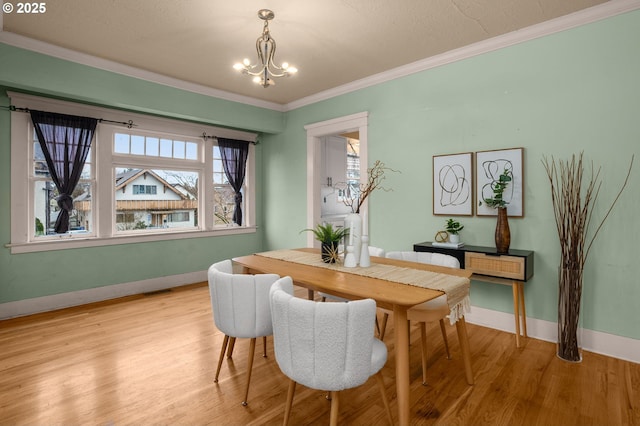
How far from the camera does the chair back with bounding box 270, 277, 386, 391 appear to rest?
143 centimetres

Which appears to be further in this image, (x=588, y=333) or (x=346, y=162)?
(x=346, y=162)

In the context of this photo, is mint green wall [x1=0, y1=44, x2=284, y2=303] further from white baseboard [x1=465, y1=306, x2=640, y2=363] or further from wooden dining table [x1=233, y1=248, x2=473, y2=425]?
white baseboard [x1=465, y1=306, x2=640, y2=363]

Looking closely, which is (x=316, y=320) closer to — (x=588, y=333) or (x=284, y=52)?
(x=588, y=333)

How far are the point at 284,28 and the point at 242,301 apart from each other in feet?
7.79

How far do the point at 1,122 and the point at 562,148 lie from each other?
5.50 metres

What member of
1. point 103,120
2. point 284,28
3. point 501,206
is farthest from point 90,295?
point 501,206

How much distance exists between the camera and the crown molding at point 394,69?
271 centimetres

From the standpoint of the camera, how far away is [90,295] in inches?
162

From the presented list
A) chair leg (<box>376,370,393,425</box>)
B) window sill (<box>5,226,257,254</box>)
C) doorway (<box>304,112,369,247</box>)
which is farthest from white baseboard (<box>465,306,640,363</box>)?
window sill (<box>5,226,257,254</box>)

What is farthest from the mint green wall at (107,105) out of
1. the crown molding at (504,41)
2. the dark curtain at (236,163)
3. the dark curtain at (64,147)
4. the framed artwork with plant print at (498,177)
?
the framed artwork with plant print at (498,177)

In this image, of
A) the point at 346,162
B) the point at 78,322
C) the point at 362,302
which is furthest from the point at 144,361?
the point at 346,162

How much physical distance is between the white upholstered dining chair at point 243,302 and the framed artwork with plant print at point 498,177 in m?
2.32

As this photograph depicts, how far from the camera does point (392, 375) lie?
239cm

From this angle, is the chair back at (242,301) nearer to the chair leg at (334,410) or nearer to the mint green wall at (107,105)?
the chair leg at (334,410)
